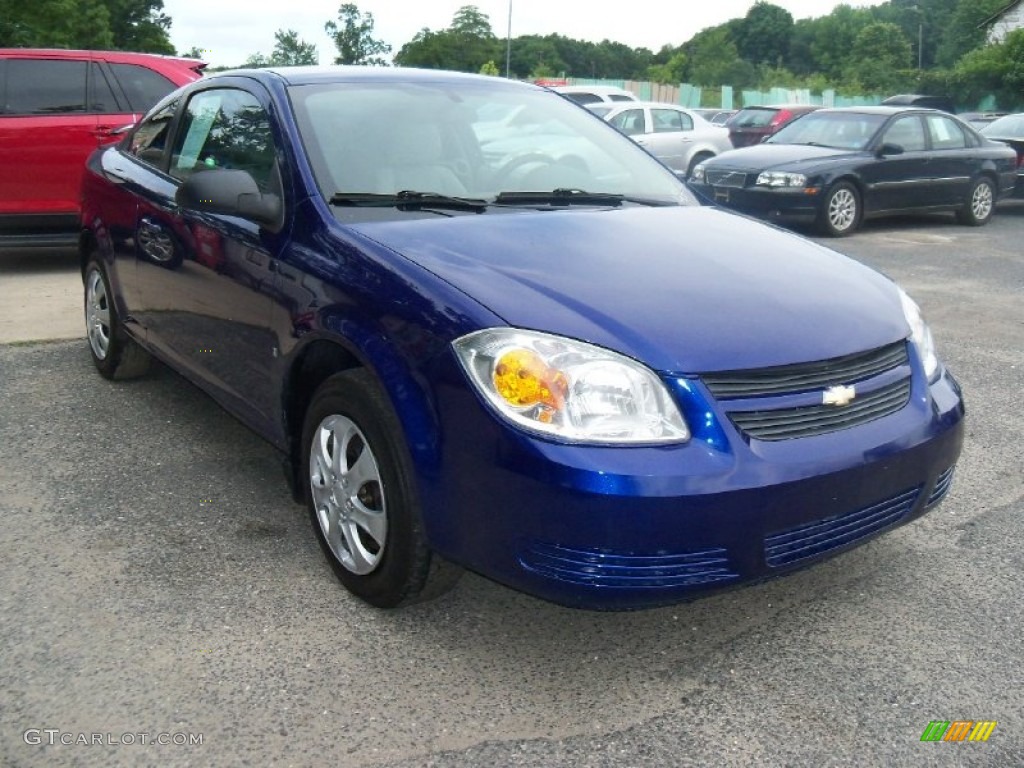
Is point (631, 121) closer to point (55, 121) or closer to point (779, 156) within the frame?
point (779, 156)

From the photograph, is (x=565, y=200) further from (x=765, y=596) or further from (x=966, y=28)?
(x=966, y=28)

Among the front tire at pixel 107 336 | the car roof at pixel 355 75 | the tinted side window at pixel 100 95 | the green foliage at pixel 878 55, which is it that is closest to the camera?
the car roof at pixel 355 75

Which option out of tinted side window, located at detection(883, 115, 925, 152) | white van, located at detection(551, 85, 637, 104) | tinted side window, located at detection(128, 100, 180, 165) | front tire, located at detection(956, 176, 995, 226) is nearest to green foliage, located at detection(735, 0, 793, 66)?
white van, located at detection(551, 85, 637, 104)

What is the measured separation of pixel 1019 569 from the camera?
3.57m

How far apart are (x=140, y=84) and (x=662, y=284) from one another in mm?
7030

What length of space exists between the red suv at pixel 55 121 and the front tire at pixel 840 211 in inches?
273

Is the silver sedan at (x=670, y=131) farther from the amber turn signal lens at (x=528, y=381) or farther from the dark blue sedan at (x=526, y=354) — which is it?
the amber turn signal lens at (x=528, y=381)

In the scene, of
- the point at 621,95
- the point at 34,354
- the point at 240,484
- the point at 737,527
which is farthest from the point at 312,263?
the point at 621,95

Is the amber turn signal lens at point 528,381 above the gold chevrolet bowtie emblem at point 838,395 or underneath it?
above

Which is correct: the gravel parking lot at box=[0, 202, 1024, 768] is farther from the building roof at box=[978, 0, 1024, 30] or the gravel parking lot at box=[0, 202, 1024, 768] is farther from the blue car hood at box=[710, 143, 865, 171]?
the building roof at box=[978, 0, 1024, 30]

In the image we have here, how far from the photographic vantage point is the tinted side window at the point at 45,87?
27.6 feet

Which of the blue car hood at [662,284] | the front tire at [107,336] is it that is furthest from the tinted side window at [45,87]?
the blue car hood at [662,284]

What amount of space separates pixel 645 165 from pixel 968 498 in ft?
5.99

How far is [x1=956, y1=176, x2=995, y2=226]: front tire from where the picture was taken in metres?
13.5
